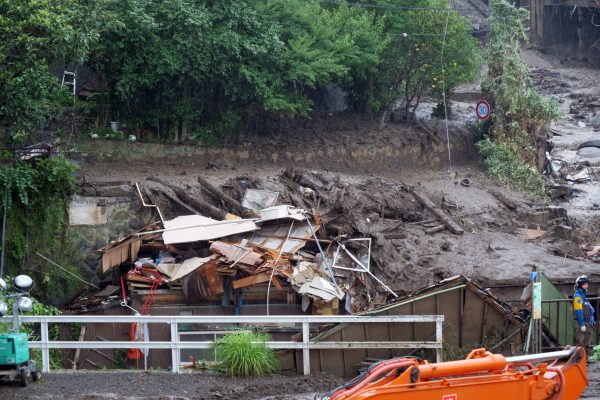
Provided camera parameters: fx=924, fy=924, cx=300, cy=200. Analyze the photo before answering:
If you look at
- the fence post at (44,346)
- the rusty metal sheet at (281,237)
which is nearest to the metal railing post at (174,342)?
the fence post at (44,346)

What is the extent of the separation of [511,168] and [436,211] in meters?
6.03

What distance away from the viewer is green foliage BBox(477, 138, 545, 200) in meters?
29.4

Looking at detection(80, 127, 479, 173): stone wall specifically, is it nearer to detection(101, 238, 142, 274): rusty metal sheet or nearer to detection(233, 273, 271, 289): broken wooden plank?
detection(101, 238, 142, 274): rusty metal sheet

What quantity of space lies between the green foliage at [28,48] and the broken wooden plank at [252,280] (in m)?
5.82

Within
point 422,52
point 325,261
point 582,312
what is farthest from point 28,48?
point 422,52

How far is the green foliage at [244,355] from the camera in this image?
47.8 ft

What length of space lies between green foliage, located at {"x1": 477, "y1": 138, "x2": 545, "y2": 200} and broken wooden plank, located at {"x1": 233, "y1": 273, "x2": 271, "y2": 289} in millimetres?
12198

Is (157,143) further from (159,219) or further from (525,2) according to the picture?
(525,2)

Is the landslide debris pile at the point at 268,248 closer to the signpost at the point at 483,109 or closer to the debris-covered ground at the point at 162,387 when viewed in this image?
the debris-covered ground at the point at 162,387

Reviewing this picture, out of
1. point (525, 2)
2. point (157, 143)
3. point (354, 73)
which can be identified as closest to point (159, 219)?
point (157, 143)

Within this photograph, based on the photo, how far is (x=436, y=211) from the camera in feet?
81.6

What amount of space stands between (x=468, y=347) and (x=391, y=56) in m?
15.5

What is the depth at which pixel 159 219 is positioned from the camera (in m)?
22.2

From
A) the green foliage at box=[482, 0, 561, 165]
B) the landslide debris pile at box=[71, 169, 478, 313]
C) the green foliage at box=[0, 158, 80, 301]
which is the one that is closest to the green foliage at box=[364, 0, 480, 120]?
the green foliage at box=[482, 0, 561, 165]
